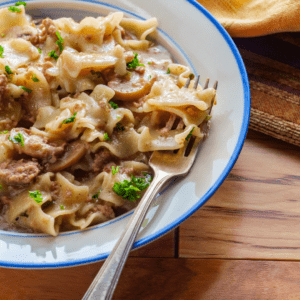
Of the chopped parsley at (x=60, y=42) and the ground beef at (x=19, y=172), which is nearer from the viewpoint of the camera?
the ground beef at (x=19, y=172)

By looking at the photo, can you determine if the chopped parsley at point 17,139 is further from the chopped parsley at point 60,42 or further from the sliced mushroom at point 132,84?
the chopped parsley at point 60,42

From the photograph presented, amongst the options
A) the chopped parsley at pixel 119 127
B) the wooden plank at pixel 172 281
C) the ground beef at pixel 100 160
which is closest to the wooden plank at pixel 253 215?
the wooden plank at pixel 172 281

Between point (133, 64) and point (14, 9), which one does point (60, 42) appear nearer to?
point (14, 9)

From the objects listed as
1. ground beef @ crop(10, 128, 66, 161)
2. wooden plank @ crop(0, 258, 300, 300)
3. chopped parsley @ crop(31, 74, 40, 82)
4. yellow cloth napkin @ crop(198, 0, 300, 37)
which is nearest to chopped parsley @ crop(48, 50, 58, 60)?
chopped parsley @ crop(31, 74, 40, 82)

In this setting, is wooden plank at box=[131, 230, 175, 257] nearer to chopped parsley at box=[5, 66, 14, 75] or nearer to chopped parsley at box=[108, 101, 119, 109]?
chopped parsley at box=[108, 101, 119, 109]

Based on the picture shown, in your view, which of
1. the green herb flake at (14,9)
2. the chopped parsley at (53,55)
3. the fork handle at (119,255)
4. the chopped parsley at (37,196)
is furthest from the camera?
the green herb flake at (14,9)

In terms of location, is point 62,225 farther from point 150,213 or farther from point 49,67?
point 49,67
